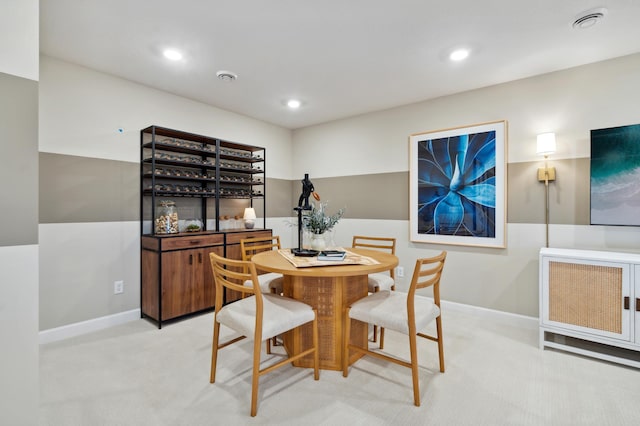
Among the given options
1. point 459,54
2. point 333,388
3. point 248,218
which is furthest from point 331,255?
point 459,54

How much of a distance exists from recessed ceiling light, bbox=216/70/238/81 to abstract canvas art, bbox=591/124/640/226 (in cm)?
343

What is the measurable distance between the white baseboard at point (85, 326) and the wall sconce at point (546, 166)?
4379mm

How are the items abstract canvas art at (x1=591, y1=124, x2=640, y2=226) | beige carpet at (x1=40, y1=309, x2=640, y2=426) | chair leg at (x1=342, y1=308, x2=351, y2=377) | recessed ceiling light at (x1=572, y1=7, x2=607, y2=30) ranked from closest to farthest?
beige carpet at (x1=40, y1=309, x2=640, y2=426)
recessed ceiling light at (x1=572, y1=7, x2=607, y2=30)
chair leg at (x1=342, y1=308, x2=351, y2=377)
abstract canvas art at (x1=591, y1=124, x2=640, y2=226)

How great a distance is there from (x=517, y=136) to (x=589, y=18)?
1171 mm

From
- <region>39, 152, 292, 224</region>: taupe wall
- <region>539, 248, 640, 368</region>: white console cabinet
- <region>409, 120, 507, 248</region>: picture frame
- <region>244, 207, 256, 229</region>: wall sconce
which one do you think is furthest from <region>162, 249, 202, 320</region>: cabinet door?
<region>539, 248, 640, 368</region>: white console cabinet

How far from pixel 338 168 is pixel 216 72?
7.19 feet

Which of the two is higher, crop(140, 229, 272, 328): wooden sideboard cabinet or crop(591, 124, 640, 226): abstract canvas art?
crop(591, 124, 640, 226): abstract canvas art

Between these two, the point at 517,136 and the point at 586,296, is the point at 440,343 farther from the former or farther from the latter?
the point at 517,136

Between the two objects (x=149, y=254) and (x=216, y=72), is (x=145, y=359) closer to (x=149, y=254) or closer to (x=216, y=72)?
(x=149, y=254)

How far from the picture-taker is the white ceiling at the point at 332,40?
6.67 ft

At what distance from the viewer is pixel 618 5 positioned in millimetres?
1977

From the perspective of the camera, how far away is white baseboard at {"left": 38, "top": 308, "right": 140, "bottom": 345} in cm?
268

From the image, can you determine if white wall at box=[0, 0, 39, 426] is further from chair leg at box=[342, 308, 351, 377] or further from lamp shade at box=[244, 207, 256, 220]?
lamp shade at box=[244, 207, 256, 220]

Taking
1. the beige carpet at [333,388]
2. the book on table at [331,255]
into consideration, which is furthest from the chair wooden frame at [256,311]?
the book on table at [331,255]
